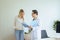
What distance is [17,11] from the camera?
9.29 feet

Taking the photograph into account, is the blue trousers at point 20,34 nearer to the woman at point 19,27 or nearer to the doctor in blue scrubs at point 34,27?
the woman at point 19,27

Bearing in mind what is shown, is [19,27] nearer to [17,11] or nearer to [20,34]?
[20,34]

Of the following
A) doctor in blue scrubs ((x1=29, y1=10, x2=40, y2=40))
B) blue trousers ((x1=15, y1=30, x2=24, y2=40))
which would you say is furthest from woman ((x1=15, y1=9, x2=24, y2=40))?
doctor in blue scrubs ((x1=29, y1=10, x2=40, y2=40))

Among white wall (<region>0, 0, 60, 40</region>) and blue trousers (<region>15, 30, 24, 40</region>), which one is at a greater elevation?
white wall (<region>0, 0, 60, 40</region>)

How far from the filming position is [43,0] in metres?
2.98

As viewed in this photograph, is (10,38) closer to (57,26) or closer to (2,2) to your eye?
(2,2)

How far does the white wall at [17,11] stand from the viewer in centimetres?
280

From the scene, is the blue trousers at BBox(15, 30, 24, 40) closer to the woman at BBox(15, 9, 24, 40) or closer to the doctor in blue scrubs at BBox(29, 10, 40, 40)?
the woman at BBox(15, 9, 24, 40)

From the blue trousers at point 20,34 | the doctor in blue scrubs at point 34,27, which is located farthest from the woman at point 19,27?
the doctor in blue scrubs at point 34,27

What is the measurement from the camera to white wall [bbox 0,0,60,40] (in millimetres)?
2805

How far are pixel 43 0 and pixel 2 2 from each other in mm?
899

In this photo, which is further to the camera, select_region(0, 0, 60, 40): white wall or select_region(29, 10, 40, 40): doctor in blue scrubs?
select_region(0, 0, 60, 40): white wall

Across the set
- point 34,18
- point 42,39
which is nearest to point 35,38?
point 42,39

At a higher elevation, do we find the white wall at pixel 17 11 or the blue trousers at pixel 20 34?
the white wall at pixel 17 11
